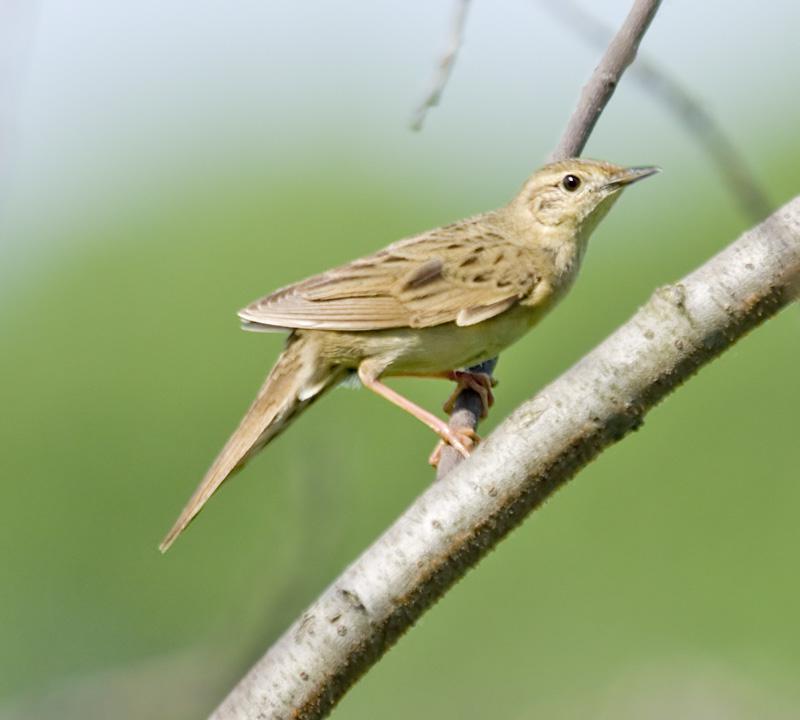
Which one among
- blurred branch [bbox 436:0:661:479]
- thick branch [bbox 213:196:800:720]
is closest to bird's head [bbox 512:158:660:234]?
blurred branch [bbox 436:0:661:479]

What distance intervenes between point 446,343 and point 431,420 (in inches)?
12.7

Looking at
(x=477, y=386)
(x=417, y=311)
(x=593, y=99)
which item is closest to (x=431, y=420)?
(x=477, y=386)

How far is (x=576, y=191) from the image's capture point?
4406mm

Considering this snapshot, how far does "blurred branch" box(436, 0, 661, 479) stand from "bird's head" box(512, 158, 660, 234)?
1.26ft

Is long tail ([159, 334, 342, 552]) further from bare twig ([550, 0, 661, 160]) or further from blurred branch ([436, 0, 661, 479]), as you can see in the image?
bare twig ([550, 0, 661, 160])

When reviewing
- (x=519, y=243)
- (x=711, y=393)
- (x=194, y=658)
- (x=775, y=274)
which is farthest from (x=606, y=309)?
(x=775, y=274)

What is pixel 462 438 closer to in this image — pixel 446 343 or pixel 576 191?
pixel 446 343

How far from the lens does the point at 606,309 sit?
791 cm

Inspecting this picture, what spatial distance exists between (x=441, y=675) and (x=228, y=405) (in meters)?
2.16

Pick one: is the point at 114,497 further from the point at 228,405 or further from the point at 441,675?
the point at 441,675

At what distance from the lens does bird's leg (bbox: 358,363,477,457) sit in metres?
3.52

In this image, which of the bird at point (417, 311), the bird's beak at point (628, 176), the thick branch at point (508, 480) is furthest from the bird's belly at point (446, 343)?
the thick branch at point (508, 480)

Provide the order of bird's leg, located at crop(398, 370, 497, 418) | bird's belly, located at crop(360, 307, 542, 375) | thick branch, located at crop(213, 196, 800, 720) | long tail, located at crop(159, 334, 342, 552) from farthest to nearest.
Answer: bird's belly, located at crop(360, 307, 542, 375), bird's leg, located at crop(398, 370, 497, 418), long tail, located at crop(159, 334, 342, 552), thick branch, located at crop(213, 196, 800, 720)

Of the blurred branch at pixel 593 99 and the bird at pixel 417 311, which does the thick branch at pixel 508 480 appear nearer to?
the blurred branch at pixel 593 99
